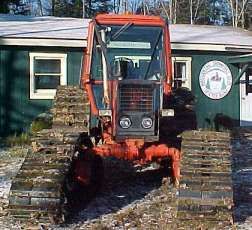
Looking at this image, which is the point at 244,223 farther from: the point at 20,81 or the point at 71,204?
the point at 20,81

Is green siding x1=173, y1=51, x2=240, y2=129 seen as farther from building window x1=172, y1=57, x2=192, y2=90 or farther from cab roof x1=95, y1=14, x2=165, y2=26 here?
cab roof x1=95, y1=14, x2=165, y2=26

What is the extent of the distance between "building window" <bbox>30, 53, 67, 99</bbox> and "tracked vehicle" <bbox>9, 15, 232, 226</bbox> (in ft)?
20.9

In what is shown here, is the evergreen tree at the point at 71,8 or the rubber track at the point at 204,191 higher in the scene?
the evergreen tree at the point at 71,8

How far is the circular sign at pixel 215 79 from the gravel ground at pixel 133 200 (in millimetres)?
6456

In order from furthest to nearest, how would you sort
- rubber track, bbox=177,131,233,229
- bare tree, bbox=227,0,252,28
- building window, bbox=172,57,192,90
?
1. bare tree, bbox=227,0,252,28
2. building window, bbox=172,57,192,90
3. rubber track, bbox=177,131,233,229

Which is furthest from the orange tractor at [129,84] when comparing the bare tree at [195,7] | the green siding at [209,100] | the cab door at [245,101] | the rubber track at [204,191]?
the bare tree at [195,7]

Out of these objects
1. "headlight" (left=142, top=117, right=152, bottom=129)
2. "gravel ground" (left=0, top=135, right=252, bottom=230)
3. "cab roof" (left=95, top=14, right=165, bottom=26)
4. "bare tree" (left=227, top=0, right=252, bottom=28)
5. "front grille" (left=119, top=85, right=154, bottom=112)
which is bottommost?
"gravel ground" (left=0, top=135, right=252, bottom=230)

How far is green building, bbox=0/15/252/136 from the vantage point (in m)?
16.0

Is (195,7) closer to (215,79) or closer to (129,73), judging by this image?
(215,79)

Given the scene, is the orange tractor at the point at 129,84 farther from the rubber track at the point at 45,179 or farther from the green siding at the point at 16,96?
the green siding at the point at 16,96

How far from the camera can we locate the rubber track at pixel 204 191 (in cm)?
664

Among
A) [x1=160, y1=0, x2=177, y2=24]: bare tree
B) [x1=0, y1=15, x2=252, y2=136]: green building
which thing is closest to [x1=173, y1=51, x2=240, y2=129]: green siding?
[x1=0, y1=15, x2=252, y2=136]: green building

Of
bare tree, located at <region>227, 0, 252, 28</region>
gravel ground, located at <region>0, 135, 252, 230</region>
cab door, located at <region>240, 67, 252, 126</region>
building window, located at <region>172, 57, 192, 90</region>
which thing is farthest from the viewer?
bare tree, located at <region>227, 0, 252, 28</region>

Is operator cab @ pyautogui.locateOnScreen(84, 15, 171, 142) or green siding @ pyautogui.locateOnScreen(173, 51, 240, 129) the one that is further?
green siding @ pyautogui.locateOnScreen(173, 51, 240, 129)
